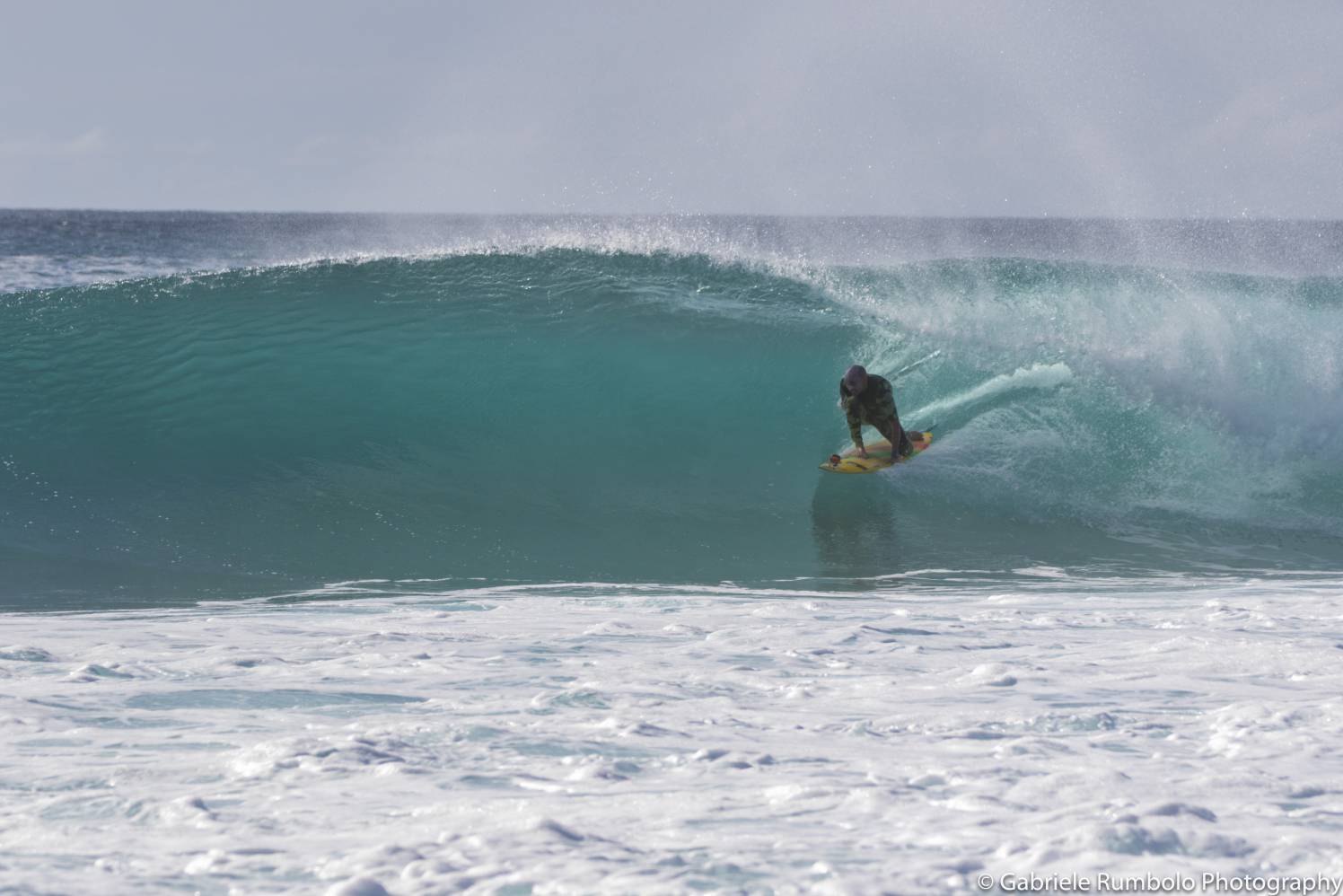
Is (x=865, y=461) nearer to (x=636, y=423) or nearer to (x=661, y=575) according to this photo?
(x=661, y=575)

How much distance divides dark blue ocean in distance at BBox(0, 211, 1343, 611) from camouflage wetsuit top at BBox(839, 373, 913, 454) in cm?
61

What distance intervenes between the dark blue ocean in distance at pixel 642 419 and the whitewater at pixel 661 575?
58 millimetres

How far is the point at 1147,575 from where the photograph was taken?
7.65 meters

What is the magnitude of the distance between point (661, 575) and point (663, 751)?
417 cm

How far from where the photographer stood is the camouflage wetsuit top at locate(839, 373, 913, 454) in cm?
912

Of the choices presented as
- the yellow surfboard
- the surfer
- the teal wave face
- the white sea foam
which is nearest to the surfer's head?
the surfer

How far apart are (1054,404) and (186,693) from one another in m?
8.93

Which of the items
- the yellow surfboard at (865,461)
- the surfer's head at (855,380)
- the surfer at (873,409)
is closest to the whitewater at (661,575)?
the yellow surfboard at (865,461)

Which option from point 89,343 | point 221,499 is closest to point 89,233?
point 89,343

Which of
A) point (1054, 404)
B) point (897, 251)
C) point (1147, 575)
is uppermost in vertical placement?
point (897, 251)

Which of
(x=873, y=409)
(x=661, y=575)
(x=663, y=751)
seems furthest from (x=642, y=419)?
(x=663, y=751)

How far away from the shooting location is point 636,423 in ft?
37.2

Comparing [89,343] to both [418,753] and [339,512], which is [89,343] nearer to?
[339,512]

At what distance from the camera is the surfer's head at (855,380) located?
A: 8711 millimetres
